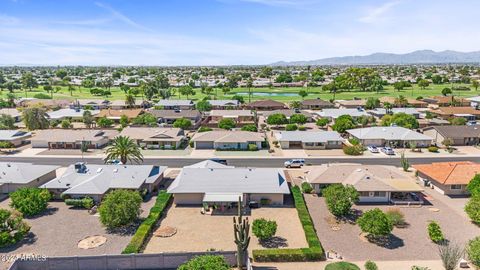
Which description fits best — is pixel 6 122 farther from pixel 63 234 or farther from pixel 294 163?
pixel 294 163

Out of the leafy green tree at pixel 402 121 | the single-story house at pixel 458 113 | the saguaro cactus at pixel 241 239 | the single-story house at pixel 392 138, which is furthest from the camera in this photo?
the single-story house at pixel 458 113

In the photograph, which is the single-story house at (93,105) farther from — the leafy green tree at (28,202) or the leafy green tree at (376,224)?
the leafy green tree at (376,224)

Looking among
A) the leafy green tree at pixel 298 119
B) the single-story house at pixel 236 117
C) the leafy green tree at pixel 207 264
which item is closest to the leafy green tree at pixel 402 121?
the leafy green tree at pixel 298 119

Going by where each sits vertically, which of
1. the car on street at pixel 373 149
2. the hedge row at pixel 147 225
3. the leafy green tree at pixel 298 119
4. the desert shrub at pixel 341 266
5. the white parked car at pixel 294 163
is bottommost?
the desert shrub at pixel 341 266

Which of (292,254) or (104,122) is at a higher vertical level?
(104,122)

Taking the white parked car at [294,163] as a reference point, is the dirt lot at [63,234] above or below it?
below

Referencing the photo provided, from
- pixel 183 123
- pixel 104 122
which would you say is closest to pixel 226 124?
→ pixel 183 123

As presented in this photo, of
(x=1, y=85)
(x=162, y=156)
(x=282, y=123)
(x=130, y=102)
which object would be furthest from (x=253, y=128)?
(x=1, y=85)

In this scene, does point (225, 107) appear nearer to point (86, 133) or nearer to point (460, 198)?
point (86, 133)
